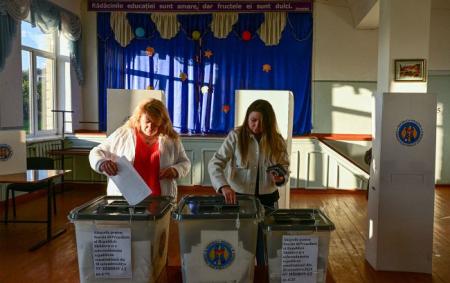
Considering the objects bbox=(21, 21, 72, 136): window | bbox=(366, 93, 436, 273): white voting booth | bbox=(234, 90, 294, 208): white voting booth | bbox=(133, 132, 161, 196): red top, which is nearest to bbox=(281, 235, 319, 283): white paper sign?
bbox=(133, 132, 161, 196): red top

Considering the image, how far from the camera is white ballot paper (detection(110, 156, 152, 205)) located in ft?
4.78

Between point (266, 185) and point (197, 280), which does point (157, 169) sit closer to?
point (266, 185)

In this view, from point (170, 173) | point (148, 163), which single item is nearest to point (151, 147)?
point (148, 163)

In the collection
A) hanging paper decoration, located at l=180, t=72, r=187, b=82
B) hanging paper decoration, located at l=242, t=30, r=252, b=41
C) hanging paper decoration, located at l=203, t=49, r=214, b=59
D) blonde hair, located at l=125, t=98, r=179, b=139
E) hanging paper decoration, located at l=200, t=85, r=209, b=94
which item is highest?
hanging paper decoration, located at l=242, t=30, r=252, b=41

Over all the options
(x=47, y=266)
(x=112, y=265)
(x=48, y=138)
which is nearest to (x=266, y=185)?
(x=112, y=265)

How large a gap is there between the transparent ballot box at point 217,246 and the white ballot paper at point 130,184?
0.85ft

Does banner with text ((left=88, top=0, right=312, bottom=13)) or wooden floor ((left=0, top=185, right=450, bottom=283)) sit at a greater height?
banner with text ((left=88, top=0, right=312, bottom=13))

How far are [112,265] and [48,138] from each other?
5584 mm

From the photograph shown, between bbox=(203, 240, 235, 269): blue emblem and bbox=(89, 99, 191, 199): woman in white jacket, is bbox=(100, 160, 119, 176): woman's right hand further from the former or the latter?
bbox=(203, 240, 235, 269): blue emblem

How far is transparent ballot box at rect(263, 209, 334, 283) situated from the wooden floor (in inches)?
14.7

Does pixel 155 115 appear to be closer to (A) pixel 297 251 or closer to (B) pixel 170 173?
(B) pixel 170 173

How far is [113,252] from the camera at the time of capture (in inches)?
48.4

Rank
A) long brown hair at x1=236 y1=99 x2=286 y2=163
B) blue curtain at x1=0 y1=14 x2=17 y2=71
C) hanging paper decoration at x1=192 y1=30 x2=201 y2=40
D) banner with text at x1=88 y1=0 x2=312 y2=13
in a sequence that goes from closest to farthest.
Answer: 1. long brown hair at x1=236 y1=99 x2=286 y2=163
2. blue curtain at x1=0 y1=14 x2=17 y2=71
3. banner with text at x1=88 y1=0 x2=312 y2=13
4. hanging paper decoration at x1=192 y1=30 x2=201 y2=40

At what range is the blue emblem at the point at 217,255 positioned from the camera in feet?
4.05
